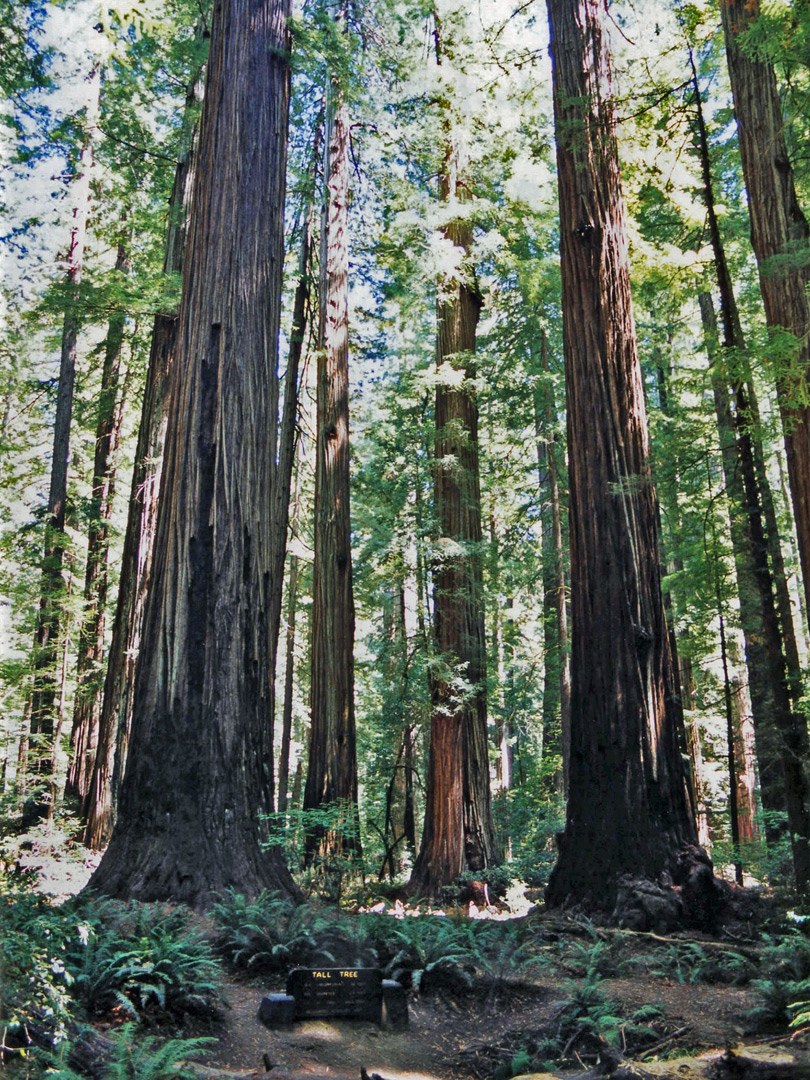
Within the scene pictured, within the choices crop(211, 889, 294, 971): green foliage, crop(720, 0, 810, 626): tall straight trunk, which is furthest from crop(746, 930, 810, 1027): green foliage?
crop(720, 0, 810, 626): tall straight trunk

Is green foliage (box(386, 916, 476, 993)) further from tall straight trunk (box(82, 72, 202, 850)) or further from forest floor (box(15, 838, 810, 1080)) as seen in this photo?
tall straight trunk (box(82, 72, 202, 850))

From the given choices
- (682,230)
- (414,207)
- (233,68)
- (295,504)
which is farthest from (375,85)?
(295,504)

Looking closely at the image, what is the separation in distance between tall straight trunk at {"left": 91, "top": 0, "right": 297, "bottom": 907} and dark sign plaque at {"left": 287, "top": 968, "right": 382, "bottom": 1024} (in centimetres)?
123

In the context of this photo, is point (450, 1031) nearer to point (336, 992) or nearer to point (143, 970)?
point (336, 992)

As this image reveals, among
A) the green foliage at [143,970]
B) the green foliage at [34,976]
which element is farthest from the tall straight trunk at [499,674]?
the green foliage at [34,976]

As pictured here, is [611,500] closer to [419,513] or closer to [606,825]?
[606,825]

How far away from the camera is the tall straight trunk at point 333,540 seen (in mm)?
11406

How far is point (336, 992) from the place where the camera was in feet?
15.2

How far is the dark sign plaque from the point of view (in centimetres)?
455

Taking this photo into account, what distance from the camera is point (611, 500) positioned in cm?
744

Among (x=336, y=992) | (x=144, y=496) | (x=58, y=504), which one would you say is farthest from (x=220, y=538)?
(x=58, y=504)

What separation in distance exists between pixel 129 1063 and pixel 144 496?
9.93 metres

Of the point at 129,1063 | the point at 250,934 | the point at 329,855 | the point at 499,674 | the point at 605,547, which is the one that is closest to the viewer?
the point at 129,1063

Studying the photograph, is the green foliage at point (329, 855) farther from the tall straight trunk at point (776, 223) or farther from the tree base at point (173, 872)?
the tall straight trunk at point (776, 223)
